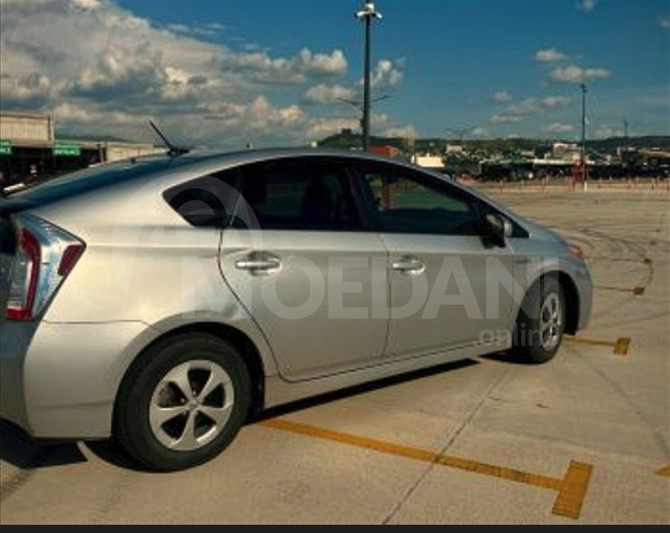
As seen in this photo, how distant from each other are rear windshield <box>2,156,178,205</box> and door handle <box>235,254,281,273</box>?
0.66 metres

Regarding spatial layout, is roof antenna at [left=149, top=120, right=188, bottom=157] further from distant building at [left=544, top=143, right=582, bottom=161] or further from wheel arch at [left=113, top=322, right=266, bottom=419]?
distant building at [left=544, top=143, right=582, bottom=161]

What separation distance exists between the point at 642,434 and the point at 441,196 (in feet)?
6.14

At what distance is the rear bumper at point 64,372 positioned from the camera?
366cm

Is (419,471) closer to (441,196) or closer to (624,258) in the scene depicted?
(441,196)

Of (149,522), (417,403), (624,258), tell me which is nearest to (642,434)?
(417,403)

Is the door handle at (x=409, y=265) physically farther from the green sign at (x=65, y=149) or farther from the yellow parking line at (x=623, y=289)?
the green sign at (x=65, y=149)

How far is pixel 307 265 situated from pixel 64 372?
1372mm

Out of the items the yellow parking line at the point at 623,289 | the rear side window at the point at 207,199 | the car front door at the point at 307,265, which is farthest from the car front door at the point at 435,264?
the yellow parking line at the point at 623,289

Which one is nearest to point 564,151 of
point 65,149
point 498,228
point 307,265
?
point 65,149

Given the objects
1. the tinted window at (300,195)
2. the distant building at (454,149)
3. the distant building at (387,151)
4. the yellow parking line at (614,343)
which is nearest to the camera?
the tinted window at (300,195)

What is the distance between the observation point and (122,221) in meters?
3.95

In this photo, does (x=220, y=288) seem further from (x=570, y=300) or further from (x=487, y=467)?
(x=570, y=300)

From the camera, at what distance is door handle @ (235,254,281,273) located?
4.21 metres

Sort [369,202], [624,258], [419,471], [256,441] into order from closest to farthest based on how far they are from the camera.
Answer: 1. [419,471]
2. [256,441]
3. [369,202]
4. [624,258]
